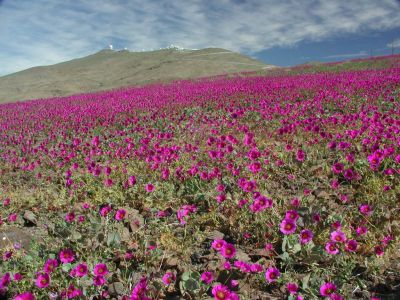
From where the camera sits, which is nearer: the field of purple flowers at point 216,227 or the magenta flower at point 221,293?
the magenta flower at point 221,293

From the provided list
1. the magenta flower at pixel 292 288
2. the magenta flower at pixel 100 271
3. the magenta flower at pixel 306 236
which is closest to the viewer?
the magenta flower at pixel 292 288

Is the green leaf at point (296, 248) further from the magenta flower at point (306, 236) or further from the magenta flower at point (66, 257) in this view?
the magenta flower at point (66, 257)

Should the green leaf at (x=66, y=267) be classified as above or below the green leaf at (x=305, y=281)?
above

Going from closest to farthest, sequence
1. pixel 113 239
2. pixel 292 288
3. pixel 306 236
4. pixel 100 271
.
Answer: pixel 292 288
pixel 100 271
pixel 306 236
pixel 113 239

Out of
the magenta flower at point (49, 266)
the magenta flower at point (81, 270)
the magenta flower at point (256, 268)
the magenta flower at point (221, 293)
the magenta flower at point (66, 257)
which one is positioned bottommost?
the magenta flower at point (256, 268)

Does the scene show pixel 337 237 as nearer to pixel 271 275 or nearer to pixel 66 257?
pixel 271 275

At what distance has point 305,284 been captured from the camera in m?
2.94

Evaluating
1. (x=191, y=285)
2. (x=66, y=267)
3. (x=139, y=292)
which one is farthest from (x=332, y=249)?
(x=66, y=267)

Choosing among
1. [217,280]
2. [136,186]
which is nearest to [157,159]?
[136,186]

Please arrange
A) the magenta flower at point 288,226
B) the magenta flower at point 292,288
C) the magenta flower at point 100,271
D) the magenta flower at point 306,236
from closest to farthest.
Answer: the magenta flower at point 292,288
the magenta flower at point 100,271
the magenta flower at point 306,236
the magenta flower at point 288,226

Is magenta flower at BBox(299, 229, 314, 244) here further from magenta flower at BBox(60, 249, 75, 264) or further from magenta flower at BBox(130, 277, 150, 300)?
magenta flower at BBox(60, 249, 75, 264)

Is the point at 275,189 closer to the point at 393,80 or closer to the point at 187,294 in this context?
the point at 187,294

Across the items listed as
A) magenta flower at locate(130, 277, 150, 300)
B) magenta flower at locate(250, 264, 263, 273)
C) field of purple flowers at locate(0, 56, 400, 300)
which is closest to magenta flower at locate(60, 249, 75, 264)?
field of purple flowers at locate(0, 56, 400, 300)

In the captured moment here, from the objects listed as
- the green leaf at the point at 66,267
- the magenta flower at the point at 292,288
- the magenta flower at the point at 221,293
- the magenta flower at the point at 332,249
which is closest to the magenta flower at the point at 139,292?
the magenta flower at the point at 221,293
